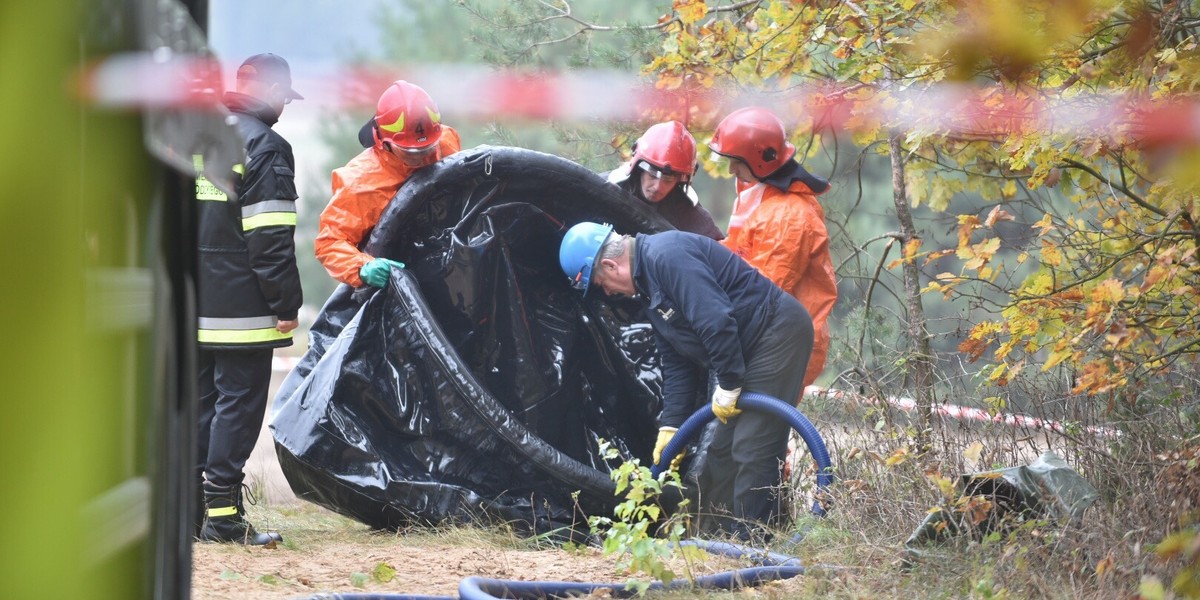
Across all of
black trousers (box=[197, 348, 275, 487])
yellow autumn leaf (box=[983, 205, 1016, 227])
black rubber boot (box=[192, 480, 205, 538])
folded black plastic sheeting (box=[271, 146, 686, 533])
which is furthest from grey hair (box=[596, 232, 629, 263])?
black rubber boot (box=[192, 480, 205, 538])

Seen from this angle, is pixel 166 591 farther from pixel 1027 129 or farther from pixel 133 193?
pixel 1027 129

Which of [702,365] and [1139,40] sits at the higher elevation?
[1139,40]

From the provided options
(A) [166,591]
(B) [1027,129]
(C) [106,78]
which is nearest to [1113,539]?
(B) [1027,129]

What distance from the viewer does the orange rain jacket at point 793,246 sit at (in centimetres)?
528

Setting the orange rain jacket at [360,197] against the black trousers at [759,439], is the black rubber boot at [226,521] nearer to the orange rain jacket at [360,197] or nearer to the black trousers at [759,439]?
the orange rain jacket at [360,197]

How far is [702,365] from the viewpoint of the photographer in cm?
491

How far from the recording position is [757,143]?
5402mm

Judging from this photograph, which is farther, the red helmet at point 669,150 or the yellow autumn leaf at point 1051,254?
the red helmet at point 669,150

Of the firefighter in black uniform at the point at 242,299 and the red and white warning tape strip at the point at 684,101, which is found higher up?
the red and white warning tape strip at the point at 684,101

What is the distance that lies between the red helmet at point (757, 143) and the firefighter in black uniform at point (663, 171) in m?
0.16

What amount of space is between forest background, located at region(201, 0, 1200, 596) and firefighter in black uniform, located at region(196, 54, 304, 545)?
0.94 ft

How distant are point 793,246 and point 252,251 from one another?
2288 millimetres

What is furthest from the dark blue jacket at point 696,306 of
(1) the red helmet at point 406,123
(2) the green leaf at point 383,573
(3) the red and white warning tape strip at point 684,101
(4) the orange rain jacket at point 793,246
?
(2) the green leaf at point 383,573

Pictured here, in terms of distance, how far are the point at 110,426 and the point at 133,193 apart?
0.18m
